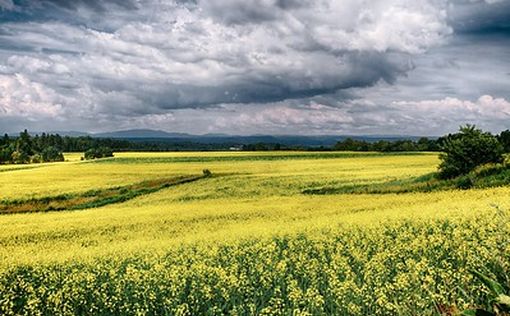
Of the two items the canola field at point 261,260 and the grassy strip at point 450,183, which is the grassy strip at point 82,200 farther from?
the grassy strip at point 450,183

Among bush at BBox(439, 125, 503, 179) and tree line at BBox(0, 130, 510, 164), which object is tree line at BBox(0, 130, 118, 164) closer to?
tree line at BBox(0, 130, 510, 164)

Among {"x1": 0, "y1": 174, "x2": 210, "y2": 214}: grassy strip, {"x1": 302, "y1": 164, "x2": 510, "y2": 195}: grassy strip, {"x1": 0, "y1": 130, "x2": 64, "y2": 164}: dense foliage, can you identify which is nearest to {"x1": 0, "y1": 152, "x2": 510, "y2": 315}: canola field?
{"x1": 0, "y1": 174, "x2": 210, "y2": 214}: grassy strip

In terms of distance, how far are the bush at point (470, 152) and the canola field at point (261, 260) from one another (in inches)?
462

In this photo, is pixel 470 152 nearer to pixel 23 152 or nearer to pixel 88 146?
pixel 23 152

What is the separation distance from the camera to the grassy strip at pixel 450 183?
98.5 feet

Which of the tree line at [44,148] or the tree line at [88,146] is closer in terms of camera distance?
the tree line at [44,148]

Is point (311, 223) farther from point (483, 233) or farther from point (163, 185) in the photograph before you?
point (163, 185)

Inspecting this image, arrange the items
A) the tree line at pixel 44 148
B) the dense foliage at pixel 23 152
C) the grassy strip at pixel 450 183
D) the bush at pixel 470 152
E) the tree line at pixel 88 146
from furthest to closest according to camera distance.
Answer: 1. the tree line at pixel 88 146
2. the tree line at pixel 44 148
3. the dense foliage at pixel 23 152
4. the bush at pixel 470 152
5. the grassy strip at pixel 450 183

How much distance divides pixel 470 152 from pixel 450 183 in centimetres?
371

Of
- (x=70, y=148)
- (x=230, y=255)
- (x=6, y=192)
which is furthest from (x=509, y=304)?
(x=70, y=148)

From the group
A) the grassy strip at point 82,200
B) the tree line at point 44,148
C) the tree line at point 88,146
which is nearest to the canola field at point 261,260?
the grassy strip at point 82,200

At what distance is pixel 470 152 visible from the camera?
114 ft

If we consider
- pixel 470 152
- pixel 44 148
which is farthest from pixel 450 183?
pixel 44 148

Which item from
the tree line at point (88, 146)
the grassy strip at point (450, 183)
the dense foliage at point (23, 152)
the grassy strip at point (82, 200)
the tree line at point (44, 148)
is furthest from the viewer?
the tree line at point (88, 146)
